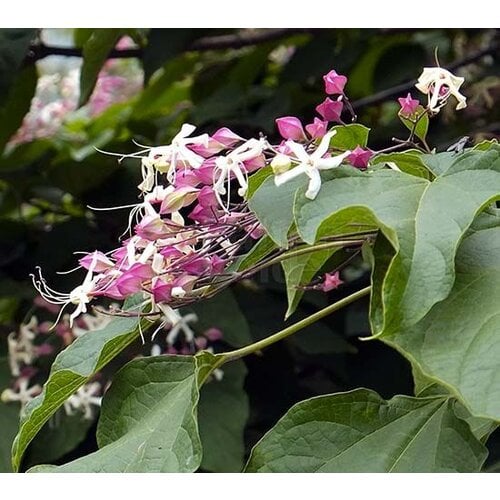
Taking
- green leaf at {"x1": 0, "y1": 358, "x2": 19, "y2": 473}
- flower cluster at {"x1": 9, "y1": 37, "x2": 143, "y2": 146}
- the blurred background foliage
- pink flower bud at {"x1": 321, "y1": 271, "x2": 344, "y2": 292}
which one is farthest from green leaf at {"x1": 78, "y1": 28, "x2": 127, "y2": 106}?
pink flower bud at {"x1": 321, "y1": 271, "x2": 344, "y2": 292}

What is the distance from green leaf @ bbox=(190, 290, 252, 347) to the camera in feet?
3.23

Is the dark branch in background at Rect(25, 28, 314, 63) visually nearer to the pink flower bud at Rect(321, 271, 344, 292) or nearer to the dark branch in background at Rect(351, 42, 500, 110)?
the dark branch in background at Rect(351, 42, 500, 110)

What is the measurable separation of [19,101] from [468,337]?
3.09 ft

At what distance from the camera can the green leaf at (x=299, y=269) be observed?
50 cm

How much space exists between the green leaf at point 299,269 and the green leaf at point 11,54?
2.16 feet

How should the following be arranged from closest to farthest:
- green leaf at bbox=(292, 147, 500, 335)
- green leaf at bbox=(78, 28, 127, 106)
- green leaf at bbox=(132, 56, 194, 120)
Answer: green leaf at bbox=(292, 147, 500, 335) < green leaf at bbox=(78, 28, 127, 106) < green leaf at bbox=(132, 56, 194, 120)

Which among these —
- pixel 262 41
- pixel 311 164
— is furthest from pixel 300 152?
pixel 262 41

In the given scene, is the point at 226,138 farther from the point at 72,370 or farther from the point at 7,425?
the point at 7,425

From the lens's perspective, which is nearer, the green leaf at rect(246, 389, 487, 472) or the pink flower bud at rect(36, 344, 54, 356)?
the green leaf at rect(246, 389, 487, 472)

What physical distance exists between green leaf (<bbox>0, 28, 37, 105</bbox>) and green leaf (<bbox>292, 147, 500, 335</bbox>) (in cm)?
74

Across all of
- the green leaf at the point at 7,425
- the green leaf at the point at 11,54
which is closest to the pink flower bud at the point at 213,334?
the green leaf at the point at 7,425

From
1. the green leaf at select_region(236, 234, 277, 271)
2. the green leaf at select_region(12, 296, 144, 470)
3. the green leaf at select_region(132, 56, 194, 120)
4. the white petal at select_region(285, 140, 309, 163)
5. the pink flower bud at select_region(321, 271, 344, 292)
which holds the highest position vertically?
the white petal at select_region(285, 140, 309, 163)

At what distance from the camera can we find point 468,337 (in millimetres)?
385

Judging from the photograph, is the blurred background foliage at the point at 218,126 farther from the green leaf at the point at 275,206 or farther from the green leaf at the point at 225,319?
the green leaf at the point at 275,206
